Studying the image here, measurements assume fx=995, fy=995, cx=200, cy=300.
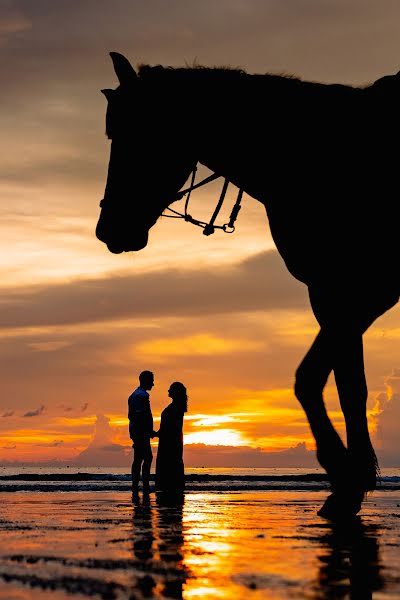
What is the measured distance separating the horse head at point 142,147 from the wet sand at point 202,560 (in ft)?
9.26

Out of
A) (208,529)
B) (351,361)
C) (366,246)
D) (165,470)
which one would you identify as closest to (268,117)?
(366,246)

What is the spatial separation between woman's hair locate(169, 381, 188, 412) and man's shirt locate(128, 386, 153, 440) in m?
2.22

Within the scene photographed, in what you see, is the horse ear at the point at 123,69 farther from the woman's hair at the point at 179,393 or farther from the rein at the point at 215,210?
the woman's hair at the point at 179,393

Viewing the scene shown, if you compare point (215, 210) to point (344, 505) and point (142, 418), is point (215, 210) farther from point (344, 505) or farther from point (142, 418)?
point (142, 418)

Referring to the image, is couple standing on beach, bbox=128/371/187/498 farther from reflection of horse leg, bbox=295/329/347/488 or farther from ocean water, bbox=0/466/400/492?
reflection of horse leg, bbox=295/329/347/488

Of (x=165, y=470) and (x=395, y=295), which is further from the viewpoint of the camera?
(x=165, y=470)

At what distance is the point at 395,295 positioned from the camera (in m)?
8.31

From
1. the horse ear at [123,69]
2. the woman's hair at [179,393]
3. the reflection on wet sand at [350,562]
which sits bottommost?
the reflection on wet sand at [350,562]

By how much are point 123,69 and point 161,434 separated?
528 inches

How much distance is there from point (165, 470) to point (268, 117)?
45.7ft

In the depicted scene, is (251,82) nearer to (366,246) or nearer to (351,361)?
(366,246)

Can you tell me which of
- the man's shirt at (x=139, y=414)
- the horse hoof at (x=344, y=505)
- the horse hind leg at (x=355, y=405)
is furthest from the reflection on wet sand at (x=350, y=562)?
the man's shirt at (x=139, y=414)

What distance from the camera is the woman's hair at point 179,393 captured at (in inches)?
800

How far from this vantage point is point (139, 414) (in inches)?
706
